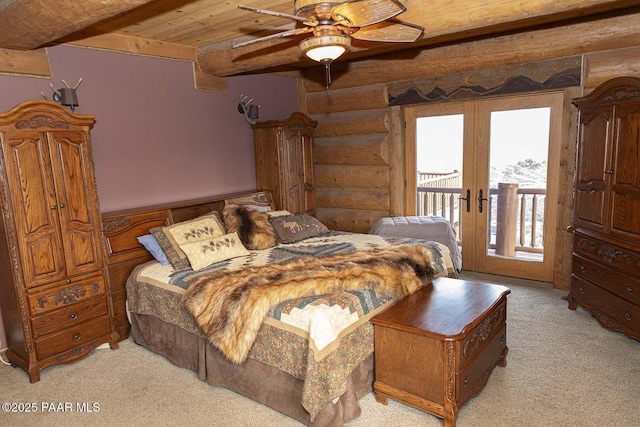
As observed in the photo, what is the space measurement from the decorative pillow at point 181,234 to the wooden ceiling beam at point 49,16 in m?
1.60

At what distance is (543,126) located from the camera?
4508 millimetres

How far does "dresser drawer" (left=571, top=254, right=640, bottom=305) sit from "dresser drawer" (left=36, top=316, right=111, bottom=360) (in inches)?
159

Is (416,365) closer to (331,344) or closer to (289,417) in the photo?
(331,344)

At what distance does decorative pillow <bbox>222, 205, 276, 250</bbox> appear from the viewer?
399 cm

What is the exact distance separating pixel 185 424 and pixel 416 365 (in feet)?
4.64

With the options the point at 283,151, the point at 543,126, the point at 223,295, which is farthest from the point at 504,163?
the point at 223,295

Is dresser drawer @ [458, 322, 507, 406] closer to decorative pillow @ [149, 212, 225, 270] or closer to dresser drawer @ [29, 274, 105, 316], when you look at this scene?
decorative pillow @ [149, 212, 225, 270]

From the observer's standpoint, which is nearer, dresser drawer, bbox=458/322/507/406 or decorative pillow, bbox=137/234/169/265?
dresser drawer, bbox=458/322/507/406

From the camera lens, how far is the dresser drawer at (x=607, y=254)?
10.7 ft

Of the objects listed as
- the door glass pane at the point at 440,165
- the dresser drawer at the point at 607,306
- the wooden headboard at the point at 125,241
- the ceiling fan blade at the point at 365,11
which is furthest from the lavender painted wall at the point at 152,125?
the dresser drawer at the point at 607,306

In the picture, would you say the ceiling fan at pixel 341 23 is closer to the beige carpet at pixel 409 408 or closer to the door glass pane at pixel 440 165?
the beige carpet at pixel 409 408

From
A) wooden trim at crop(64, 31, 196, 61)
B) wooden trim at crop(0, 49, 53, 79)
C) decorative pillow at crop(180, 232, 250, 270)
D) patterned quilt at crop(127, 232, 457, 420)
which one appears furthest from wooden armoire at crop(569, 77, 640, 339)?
wooden trim at crop(0, 49, 53, 79)

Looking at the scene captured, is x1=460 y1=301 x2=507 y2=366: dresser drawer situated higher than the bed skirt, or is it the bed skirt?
x1=460 y1=301 x2=507 y2=366: dresser drawer

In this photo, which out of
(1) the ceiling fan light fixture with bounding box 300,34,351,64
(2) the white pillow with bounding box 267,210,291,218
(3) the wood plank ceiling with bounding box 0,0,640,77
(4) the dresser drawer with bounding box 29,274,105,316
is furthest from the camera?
(2) the white pillow with bounding box 267,210,291,218
